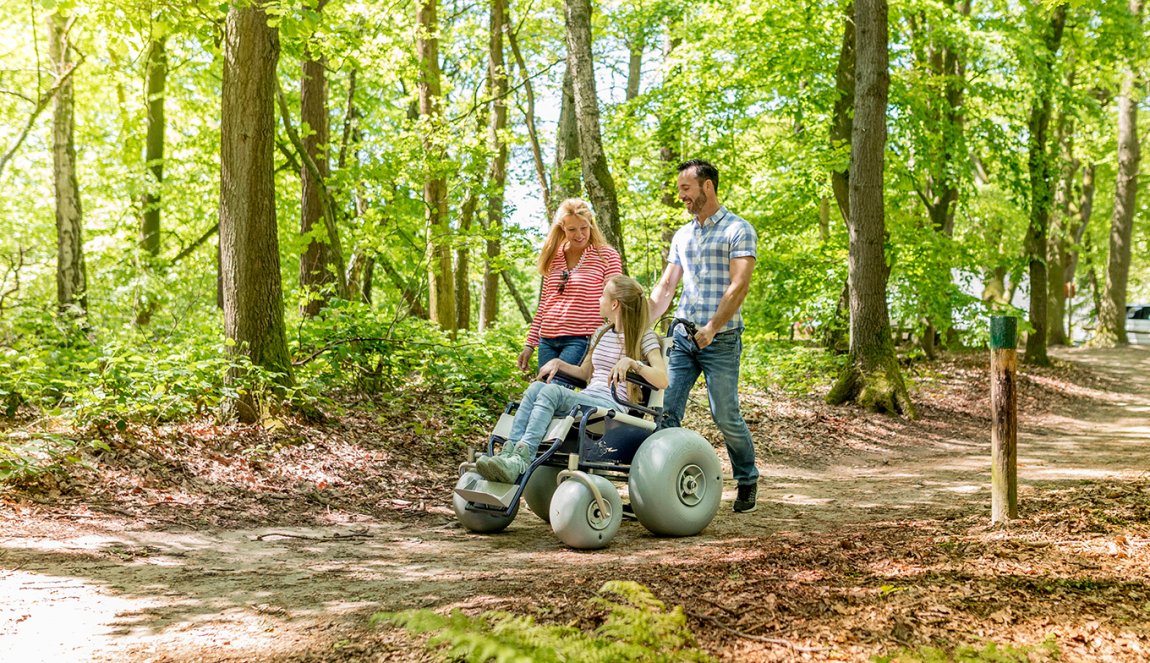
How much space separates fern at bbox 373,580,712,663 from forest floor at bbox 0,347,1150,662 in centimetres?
30

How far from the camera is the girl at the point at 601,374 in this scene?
5.11 m

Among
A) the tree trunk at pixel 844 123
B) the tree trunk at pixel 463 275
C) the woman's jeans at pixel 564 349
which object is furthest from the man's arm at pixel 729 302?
the tree trunk at pixel 463 275

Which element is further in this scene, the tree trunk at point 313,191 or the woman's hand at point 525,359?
the tree trunk at point 313,191

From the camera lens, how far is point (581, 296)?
20.1 ft

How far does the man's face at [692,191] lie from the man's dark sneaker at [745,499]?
1.87 m

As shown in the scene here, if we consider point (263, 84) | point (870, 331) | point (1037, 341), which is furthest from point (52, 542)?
point (1037, 341)

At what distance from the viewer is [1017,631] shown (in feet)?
9.39

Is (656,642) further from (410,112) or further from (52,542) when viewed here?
(410,112)

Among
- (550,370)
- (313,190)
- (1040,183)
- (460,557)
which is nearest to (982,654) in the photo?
(460,557)

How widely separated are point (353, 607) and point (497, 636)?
4.93 feet

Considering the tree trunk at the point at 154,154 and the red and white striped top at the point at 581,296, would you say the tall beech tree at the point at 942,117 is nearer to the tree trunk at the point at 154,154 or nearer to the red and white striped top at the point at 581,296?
the red and white striped top at the point at 581,296

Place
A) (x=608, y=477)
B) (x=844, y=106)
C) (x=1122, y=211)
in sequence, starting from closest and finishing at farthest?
1. (x=608, y=477)
2. (x=844, y=106)
3. (x=1122, y=211)

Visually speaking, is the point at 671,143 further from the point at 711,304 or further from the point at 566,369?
the point at 566,369

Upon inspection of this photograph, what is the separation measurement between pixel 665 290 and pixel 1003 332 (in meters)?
2.26
